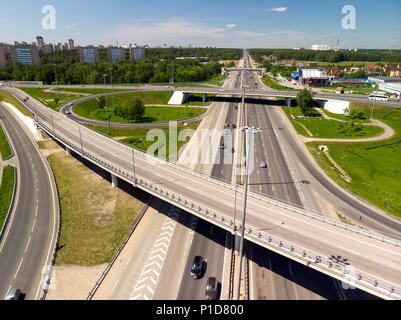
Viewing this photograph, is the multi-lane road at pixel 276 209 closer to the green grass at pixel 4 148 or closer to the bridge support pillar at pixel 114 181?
the bridge support pillar at pixel 114 181

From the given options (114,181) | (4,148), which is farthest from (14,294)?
(4,148)

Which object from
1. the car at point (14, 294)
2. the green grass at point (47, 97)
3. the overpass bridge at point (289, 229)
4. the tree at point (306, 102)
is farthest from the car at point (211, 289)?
the green grass at point (47, 97)

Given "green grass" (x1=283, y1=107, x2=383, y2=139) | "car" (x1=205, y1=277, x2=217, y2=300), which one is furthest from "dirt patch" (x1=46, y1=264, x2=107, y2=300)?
"green grass" (x1=283, y1=107, x2=383, y2=139)

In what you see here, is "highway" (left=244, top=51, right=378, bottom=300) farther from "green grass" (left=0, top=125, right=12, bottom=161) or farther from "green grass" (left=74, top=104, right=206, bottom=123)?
"green grass" (left=0, top=125, right=12, bottom=161)

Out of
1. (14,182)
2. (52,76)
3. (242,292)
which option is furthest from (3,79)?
(242,292)

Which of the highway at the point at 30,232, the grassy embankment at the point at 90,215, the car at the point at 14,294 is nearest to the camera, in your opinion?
the car at the point at 14,294

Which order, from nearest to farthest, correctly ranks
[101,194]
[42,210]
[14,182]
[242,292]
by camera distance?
[242,292], [42,210], [101,194], [14,182]

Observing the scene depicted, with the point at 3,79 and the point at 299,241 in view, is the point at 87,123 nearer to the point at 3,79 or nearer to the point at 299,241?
the point at 299,241
